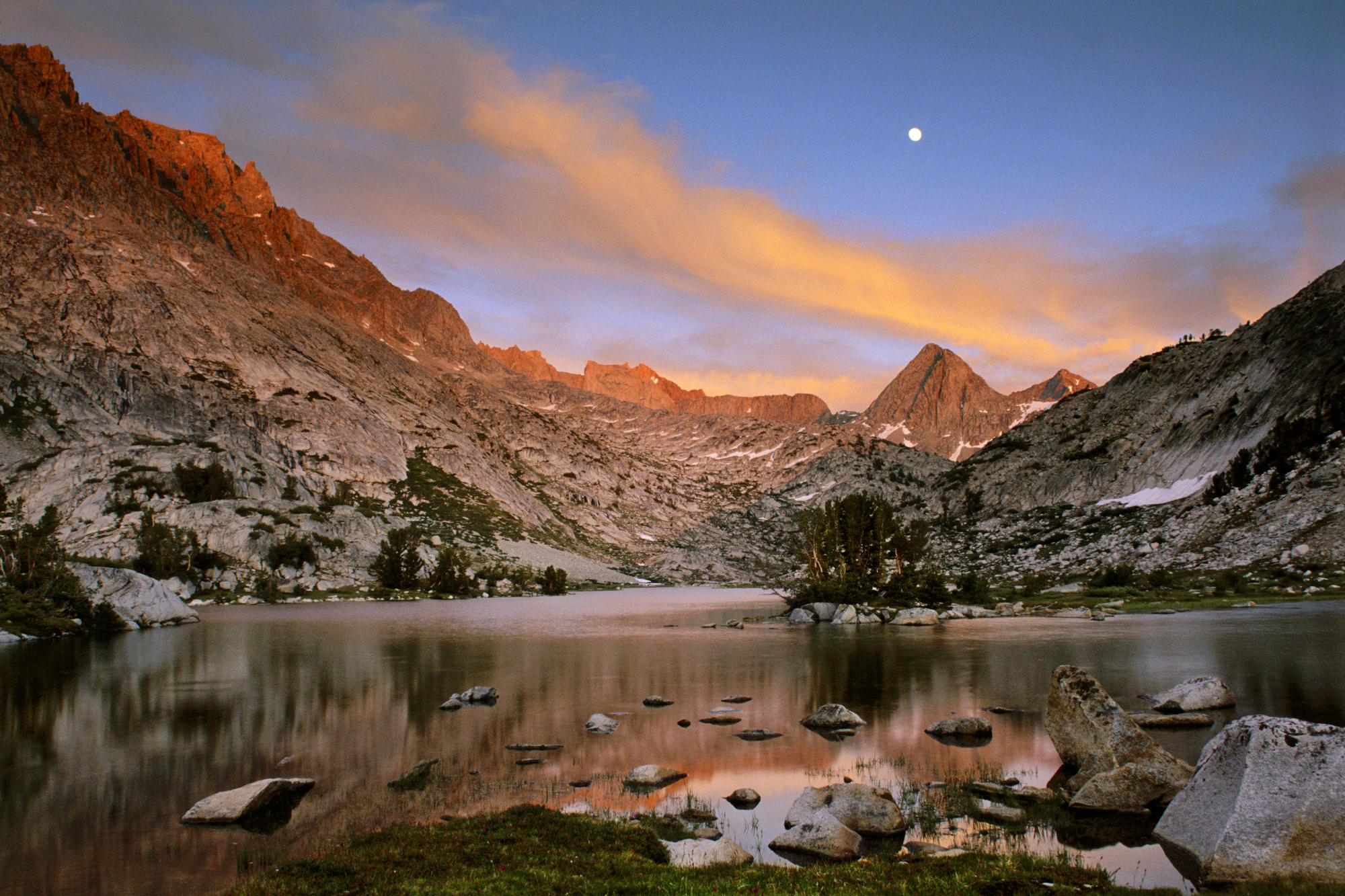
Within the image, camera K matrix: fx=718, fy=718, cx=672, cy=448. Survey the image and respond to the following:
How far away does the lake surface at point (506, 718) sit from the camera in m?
20.1

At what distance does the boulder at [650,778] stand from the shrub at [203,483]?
179935 millimetres

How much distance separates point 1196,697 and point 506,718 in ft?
108

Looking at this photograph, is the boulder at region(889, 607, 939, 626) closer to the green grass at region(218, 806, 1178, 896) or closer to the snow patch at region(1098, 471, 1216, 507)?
the green grass at region(218, 806, 1178, 896)

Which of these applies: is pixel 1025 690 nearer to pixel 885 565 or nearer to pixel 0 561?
pixel 885 565

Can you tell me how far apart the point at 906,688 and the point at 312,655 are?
49.0 m

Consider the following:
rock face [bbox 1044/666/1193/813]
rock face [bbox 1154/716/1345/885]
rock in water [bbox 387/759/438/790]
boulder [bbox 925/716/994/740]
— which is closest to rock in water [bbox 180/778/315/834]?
rock in water [bbox 387/759/438/790]

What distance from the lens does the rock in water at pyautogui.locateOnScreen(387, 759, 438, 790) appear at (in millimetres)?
24531

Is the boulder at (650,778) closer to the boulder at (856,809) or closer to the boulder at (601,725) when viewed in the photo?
the boulder at (856,809)

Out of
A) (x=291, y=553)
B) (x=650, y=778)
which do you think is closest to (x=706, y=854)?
(x=650, y=778)

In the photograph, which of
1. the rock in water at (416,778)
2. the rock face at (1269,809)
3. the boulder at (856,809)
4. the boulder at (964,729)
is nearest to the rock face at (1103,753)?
the rock face at (1269,809)

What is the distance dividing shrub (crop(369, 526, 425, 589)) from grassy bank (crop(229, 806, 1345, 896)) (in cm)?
16230

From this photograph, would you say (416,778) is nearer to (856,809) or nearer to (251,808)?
(251,808)

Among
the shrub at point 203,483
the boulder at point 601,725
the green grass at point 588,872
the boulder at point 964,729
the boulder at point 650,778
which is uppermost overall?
the shrub at point 203,483

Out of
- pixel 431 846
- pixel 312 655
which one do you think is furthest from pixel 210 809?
pixel 312 655
